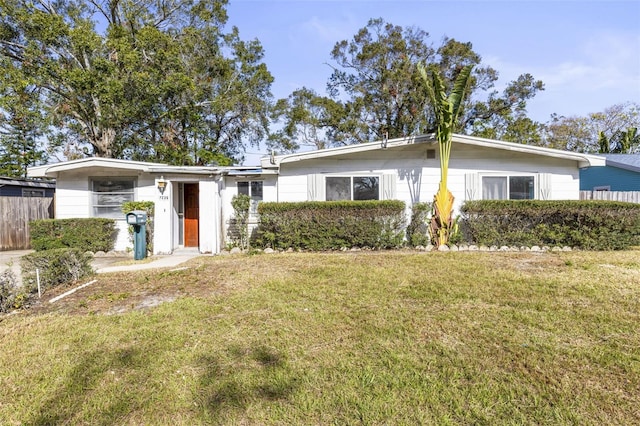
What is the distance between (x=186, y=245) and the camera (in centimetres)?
1024

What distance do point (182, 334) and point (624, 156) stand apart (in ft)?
66.3

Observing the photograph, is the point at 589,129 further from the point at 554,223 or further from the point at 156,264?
the point at 156,264

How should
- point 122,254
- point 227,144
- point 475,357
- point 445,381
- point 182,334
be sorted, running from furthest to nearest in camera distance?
1. point 227,144
2. point 122,254
3. point 182,334
4. point 475,357
5. point 445,381

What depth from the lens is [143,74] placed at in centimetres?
1433

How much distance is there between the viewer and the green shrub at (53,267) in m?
4.90

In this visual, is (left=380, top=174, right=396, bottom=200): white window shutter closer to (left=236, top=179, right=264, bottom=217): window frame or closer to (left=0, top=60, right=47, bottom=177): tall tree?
(left=236, top=179, right=264, bottom=217): window frame

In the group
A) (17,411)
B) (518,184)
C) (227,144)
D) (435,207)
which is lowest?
(17,411)

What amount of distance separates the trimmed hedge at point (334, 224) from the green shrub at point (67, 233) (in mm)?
4561

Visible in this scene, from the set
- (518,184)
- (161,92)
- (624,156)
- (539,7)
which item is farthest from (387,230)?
(624,156)

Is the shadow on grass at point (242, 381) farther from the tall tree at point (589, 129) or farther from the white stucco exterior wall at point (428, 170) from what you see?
the tall tree at point (589, 129)

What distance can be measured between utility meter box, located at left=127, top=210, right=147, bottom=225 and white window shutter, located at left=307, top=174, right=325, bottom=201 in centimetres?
423

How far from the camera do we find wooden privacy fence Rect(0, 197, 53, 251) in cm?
1076

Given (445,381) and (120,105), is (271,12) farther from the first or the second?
(445,381)

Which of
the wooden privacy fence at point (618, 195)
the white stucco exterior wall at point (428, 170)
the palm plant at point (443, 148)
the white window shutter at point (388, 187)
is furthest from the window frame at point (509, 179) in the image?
the wooden privacy fence at point (618, 195)
